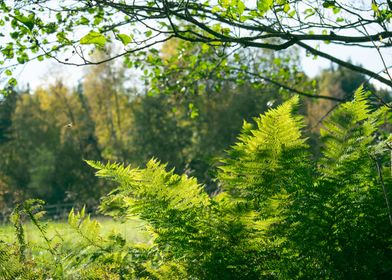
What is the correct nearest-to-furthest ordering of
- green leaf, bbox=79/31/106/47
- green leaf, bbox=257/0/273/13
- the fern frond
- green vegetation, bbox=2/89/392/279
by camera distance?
green vegetation, bbox=2/89/392/279 → the fern frond → green leaf, bbox=79/31/106/47 → green leaf, bbox=257/0/273/13

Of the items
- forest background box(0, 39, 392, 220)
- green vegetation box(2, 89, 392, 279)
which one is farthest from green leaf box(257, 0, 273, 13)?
forest background box(0, 39, 392, 220)

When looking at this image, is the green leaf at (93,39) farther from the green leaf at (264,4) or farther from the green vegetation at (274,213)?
the green leaf at (264,4)

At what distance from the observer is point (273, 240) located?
2.40 metres

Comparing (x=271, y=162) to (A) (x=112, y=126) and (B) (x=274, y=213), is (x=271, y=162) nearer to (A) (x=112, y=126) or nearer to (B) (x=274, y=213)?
(B) (x=274, y=213)

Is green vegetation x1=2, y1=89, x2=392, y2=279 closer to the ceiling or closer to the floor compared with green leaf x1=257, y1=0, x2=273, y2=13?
closer to the floor

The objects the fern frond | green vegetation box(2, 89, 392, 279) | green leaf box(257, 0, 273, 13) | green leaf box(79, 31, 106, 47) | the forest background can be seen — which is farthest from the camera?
the forest background

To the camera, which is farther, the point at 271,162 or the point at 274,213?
the point at 271,162

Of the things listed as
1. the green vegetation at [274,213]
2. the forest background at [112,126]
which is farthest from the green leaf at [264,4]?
the forest background at [112,126]

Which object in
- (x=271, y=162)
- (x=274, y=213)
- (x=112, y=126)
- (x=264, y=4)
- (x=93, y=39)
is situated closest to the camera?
(x=274, y=213)

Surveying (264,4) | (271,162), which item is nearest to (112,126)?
(264,4)

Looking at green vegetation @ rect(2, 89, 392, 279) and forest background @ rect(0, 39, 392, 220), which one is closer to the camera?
green vegetation @ rect(2, 89, 392, 279)

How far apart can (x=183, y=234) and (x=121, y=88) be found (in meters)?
42.9

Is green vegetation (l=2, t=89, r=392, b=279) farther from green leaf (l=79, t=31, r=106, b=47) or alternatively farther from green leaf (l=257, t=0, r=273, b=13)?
green leaf (l=257, t=0, r=273, b=13)

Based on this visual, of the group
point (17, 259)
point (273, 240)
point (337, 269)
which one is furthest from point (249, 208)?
point (17, 259)
